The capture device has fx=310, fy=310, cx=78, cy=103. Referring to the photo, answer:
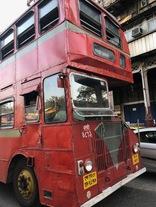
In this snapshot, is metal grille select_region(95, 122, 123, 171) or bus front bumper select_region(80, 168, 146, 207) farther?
metal grille select_region(95, 122, 123, 171)

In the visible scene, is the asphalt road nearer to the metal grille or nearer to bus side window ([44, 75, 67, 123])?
the metal grille

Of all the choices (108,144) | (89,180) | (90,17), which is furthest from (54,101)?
(90,17)

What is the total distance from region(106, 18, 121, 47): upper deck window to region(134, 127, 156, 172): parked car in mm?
2607

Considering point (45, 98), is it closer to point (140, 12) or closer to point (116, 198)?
point (116, 198)

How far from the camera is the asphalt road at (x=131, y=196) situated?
21.3 feet

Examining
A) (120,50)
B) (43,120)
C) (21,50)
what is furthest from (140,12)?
(43,120)

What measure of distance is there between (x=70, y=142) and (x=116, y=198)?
2.32m

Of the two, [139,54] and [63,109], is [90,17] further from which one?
[139,54]

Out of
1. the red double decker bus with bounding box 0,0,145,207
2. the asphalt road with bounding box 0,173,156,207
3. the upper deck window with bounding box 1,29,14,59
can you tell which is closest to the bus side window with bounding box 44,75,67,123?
the red double decker bus with bounding box 0,0,145,207

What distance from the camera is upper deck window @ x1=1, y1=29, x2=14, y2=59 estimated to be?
7.37m

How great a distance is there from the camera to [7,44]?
758 centimetres

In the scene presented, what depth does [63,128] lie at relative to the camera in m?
5.47

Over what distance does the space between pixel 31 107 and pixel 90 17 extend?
2317 millimetres

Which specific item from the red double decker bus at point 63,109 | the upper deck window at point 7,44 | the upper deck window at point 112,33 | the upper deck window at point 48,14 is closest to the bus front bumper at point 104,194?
the red double decker bus at point 63,109
